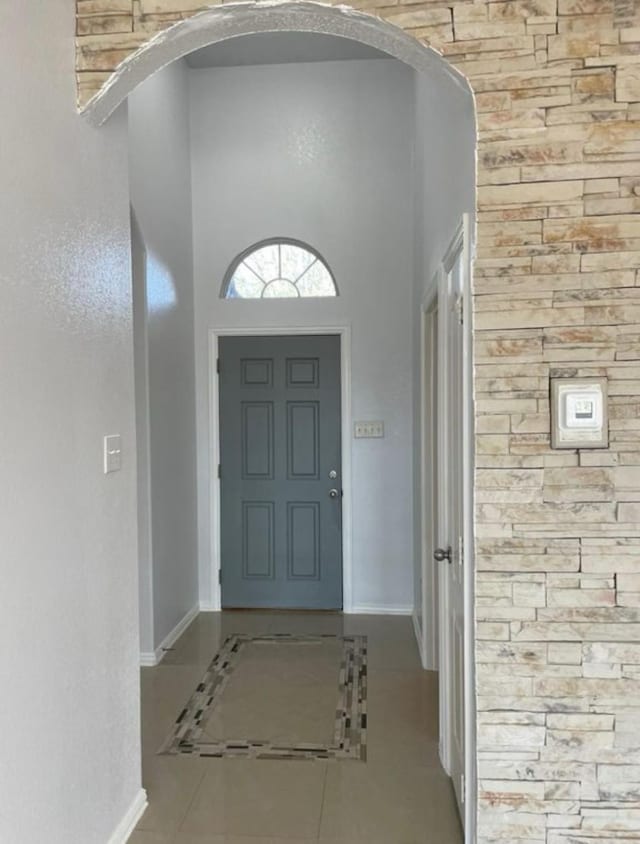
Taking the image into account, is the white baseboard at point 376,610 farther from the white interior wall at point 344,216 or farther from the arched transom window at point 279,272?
the arched transom window at point 279,272

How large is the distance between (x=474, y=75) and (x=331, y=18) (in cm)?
40

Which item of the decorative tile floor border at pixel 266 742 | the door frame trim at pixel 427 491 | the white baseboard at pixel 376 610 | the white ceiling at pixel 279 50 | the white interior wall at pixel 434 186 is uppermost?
the white ceiling at pixel 279 50

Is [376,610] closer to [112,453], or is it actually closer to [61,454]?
[112,453]

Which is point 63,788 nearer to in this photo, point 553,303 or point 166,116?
point 553,303

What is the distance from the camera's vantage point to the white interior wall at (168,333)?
365cm

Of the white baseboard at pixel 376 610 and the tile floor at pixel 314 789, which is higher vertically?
the white baseboard at pixel 376 610

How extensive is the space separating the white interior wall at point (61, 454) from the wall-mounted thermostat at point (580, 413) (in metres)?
1.26

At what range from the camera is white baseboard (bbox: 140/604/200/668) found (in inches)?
143

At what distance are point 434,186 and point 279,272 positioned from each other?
1827 millimetres

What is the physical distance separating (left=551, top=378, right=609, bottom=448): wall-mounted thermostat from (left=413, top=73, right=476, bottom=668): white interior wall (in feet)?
1.89

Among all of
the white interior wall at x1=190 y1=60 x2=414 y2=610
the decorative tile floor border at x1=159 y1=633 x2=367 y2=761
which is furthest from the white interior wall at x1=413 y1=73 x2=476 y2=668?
the decorative tile floor border at x1=159 y1=633 x2=367 y2=761

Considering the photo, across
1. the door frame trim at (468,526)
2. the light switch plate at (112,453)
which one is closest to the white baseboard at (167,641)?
the light switch plate at (112,453)

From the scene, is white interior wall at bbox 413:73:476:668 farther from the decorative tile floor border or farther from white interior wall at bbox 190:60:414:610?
the decorative tile floor border

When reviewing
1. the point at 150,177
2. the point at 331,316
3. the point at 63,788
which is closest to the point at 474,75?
the point at 63,788
